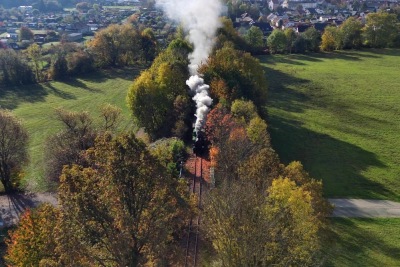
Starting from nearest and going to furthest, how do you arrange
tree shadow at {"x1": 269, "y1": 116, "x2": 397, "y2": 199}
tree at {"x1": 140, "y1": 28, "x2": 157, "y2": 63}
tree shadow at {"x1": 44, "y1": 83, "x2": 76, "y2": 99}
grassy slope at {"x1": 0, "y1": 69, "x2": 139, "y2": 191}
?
tree shadow at {"x1": 269, "y1": 116, "x2": 397, "y2": 199} → grassy slope at {"x1": 0, "y1": 69, "x2": 139, "y2": 191} → tree shadow at {"x1": 44, "y1": 83, "x2": 76, "y2": 99} → tree at {"x1": 140, "y1": 28, "x2": 157, "y2": 63}

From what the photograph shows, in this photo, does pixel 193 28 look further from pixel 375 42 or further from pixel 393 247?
pixel 393 247

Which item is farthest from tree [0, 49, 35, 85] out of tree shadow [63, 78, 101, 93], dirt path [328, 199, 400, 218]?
dirt path [328, 199, 400, 218]

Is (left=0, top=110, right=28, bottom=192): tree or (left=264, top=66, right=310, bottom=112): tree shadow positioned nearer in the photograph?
(left=0, top=110, right=28, bottom=192): tree

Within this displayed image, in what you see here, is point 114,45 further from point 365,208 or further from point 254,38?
point 365,208

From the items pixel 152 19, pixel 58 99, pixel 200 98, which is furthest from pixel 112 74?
pixel 152 19

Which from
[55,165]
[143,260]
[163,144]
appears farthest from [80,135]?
[143,260]

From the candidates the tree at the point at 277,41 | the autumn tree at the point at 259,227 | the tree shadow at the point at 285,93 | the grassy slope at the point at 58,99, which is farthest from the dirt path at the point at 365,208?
A: the tree at the point at 277,41

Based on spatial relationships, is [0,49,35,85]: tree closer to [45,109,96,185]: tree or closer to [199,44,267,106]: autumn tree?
[199,44,267,106]: autumn tree

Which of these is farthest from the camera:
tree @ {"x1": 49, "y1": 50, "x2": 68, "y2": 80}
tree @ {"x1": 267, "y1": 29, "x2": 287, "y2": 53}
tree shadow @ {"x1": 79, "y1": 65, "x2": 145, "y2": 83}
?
tree @ {"x1": 267, "y1": 29, "x2": 287, "y2": 53}
